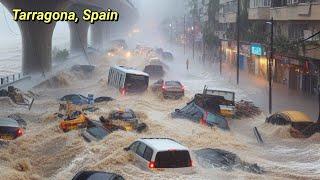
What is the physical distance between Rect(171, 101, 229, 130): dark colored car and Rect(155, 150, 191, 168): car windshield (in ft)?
38.9

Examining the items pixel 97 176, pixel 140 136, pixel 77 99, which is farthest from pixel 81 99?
pixel 97 176

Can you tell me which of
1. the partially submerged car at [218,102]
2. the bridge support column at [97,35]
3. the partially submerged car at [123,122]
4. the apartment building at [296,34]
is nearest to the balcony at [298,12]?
the apartment building at [296,34]

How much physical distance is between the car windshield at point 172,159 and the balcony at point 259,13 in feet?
141

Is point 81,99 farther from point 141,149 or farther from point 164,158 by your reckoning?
point 164,158

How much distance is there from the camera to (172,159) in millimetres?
17844

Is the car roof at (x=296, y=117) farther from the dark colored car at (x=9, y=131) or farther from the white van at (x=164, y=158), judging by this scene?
the dark colored car at (x=9, y=131)

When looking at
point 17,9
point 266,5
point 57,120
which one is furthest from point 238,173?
point 17,9

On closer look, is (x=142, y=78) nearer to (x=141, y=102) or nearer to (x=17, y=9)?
(x=141, y=102)

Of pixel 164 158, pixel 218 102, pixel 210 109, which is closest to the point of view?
pixel 164 158

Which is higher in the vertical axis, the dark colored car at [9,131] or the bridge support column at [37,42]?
the bridge support column at [37,42]

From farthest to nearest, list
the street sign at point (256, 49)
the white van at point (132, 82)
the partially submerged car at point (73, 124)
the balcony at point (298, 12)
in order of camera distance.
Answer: the street sign at point (256, 49) → the white van at point (132, 82) → the balcony at point (298, 12) → the partially submerged car at point (73, 124)

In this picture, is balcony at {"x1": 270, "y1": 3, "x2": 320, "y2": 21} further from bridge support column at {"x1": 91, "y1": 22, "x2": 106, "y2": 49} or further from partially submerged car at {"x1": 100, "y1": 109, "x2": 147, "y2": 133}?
bridge support column at {"x1": 91, "y1": 22, "x2": 106, "y2": 49}

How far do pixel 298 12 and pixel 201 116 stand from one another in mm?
20114

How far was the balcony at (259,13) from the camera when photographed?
2297 inches
